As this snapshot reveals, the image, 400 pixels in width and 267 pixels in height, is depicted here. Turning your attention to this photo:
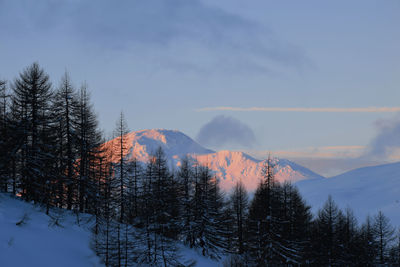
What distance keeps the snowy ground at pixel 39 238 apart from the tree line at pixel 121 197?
1190mm

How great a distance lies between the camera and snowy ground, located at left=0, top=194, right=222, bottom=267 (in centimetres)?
2559

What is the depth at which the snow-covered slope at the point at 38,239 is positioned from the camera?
2553 cm

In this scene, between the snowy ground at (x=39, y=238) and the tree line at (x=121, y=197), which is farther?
the tree line at (x=121, y=197)

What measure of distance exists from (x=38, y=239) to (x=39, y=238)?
0.22m

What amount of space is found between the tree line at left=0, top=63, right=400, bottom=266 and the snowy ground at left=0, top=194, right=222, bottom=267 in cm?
119

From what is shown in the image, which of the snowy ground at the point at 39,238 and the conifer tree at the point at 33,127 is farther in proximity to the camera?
the conifer tree at the point at 33,127

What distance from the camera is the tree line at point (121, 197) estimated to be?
3459 cm

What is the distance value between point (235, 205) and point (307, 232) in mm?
11231

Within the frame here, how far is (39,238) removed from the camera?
28672 mm

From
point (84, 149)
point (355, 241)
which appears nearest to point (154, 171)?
point (84, 149)

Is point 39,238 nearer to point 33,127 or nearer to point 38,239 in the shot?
point 38,239

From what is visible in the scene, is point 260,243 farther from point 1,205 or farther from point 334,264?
point 1,205

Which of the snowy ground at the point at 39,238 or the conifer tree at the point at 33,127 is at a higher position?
the conifer tree at the point at 33,127

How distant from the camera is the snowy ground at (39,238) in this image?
2559cm
